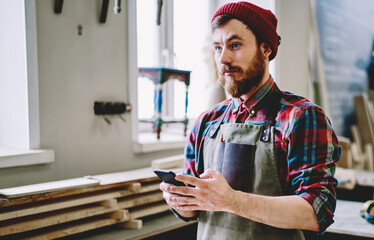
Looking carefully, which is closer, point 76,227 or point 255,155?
point 255,155

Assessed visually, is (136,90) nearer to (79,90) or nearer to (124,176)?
(79,90)

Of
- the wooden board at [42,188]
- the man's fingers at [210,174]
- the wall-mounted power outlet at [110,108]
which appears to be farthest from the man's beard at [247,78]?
the wall-mounted power outlet at [110,108]

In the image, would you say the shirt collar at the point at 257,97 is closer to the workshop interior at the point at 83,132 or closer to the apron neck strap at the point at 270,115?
the apron neck strap at the point at 270,115

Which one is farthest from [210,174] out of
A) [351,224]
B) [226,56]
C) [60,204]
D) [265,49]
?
[351,224]

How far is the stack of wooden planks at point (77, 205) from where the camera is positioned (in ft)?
5.19

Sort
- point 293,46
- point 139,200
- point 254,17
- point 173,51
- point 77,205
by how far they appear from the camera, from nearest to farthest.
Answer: point 254,17 < point 77,205 < point 139,200 < point 173,51 < point 293,46

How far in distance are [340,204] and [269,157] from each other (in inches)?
54.7

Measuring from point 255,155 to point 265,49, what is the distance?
0.42 m

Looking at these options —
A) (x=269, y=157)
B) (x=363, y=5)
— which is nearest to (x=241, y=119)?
(x=269, y=157)

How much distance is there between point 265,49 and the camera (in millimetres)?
1407

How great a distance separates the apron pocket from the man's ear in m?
0.37

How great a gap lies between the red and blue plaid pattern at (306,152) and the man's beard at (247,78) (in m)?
0.07

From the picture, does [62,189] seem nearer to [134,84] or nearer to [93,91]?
[93,91]

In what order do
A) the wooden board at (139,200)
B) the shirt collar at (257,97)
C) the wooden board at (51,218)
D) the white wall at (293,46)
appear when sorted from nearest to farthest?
1. the shirt collar at (257,97)
2. the wooden board at (51,218)
3. the wooden board at (139,200)
4. the white wall at (293,46)
